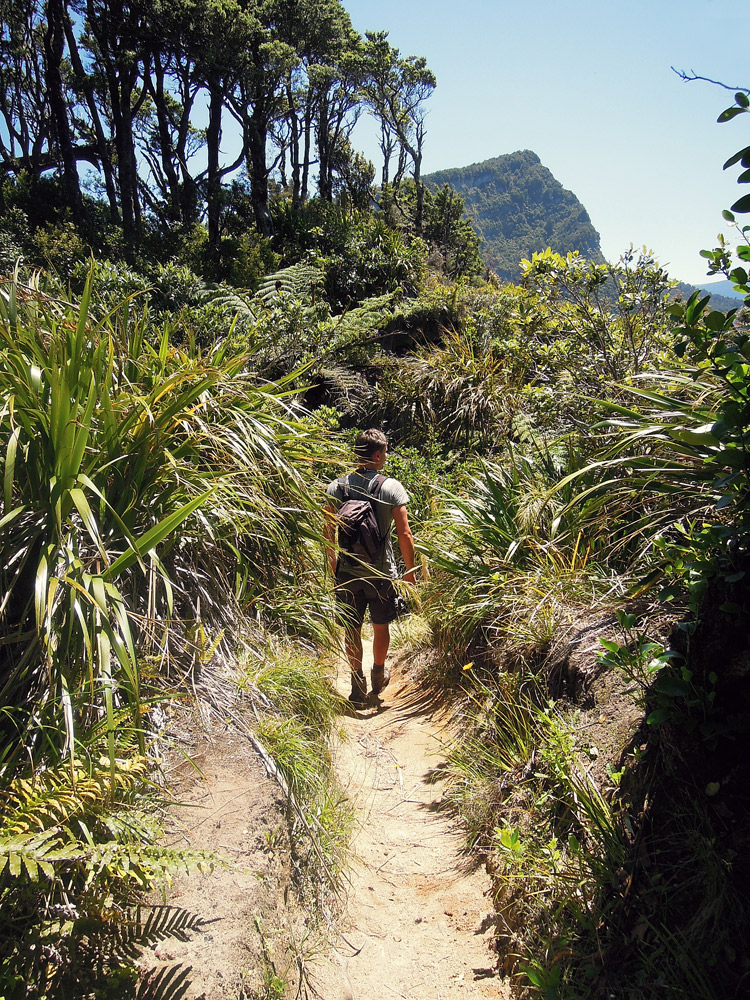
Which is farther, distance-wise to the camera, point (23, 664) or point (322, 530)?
point (322, 530)

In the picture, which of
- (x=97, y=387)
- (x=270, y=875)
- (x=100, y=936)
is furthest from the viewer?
(x=97, y=387)

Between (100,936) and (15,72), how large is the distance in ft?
121

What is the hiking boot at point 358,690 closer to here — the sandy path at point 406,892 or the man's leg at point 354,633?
the man's leg at point 354,633

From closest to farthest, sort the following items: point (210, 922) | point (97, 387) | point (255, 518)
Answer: point (210, 922) < point (97, 387) < point (255, 518)

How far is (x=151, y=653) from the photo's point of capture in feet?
10.0

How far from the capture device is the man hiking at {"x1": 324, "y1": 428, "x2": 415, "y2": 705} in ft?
15.8

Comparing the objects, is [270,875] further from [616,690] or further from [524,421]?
[524,421]

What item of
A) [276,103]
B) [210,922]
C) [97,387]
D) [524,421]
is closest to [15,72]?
[276,103]

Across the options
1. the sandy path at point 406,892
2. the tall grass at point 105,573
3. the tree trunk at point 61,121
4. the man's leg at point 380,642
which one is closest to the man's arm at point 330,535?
the tall grass at point 105,573

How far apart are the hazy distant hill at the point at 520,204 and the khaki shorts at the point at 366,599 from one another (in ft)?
488

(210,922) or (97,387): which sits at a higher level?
(97,387)

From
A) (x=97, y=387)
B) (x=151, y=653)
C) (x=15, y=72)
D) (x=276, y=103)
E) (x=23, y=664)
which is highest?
(x=15, y=72)

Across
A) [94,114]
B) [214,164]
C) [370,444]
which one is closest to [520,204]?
[94,114]

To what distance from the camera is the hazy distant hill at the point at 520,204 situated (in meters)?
154
